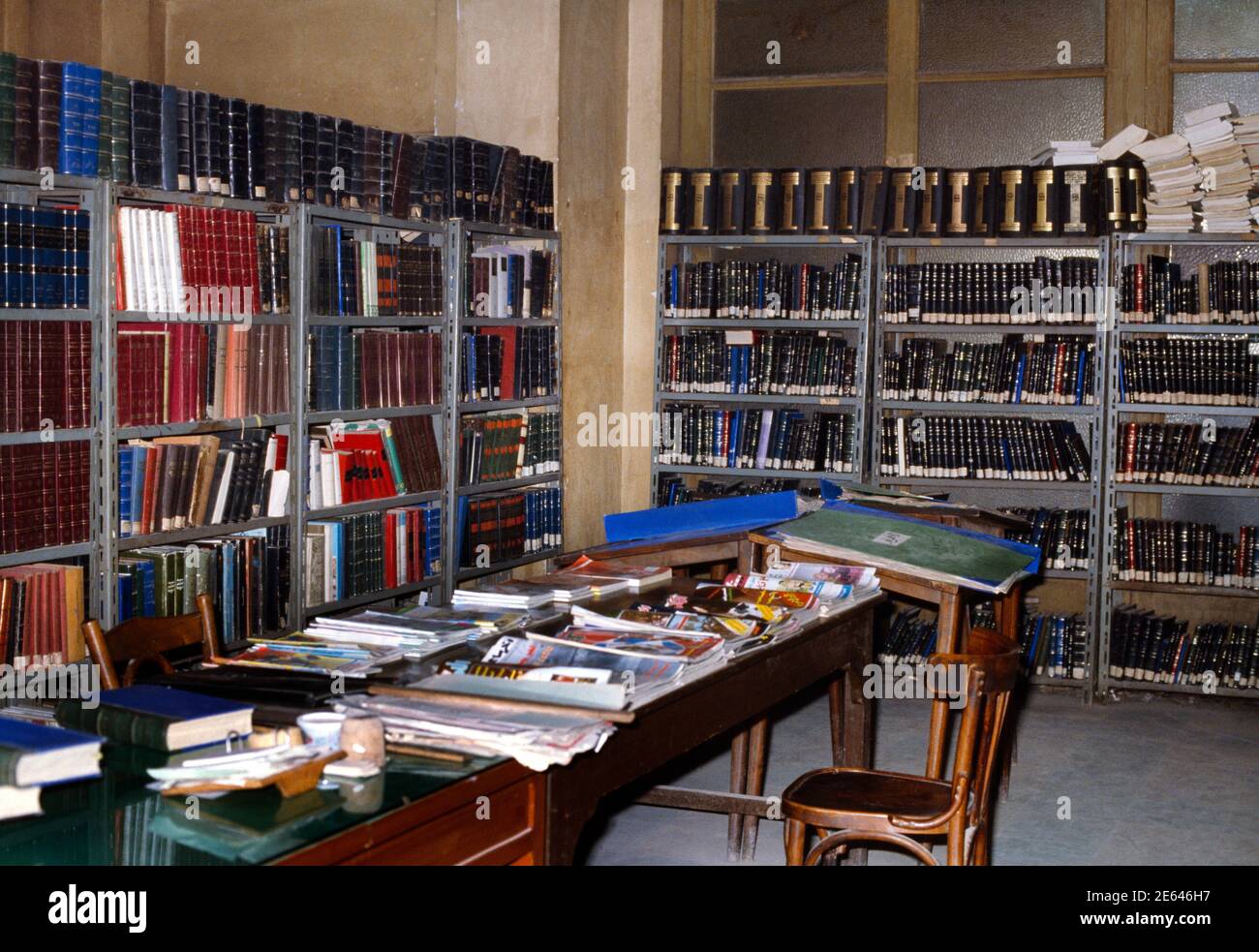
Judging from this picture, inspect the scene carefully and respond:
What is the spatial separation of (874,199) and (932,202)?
0.87 feet

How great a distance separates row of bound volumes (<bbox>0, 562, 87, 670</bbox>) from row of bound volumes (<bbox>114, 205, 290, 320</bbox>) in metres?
0.80

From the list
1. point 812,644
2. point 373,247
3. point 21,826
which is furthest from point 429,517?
point 21,826

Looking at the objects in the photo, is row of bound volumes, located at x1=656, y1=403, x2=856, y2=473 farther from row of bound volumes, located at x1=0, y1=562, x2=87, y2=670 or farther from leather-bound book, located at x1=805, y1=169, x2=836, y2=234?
row of bound volumes, located at x1=0, y1=562, x2=87, y2=670

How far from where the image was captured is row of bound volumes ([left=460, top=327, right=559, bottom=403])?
5.63m

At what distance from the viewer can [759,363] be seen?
21.0 ft

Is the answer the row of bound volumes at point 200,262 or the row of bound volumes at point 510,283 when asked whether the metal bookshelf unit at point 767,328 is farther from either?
the row of bound volumes at point 200,262

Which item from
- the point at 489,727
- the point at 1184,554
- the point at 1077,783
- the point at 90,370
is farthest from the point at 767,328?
the point at 489,727

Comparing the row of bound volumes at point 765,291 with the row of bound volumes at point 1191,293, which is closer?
the row of bound volumes at point 1191,293

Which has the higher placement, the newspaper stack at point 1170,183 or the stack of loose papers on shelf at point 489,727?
the newspaper stack at point 1170,183

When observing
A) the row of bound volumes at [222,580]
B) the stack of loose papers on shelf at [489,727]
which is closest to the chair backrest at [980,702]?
the stack of loose papers on shelf at [489,727]

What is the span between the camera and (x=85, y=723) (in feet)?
7.36

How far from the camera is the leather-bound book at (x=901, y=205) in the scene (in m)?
6.27

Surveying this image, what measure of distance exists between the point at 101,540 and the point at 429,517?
172 centimetres

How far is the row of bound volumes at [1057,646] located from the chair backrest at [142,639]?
13.4 feet
